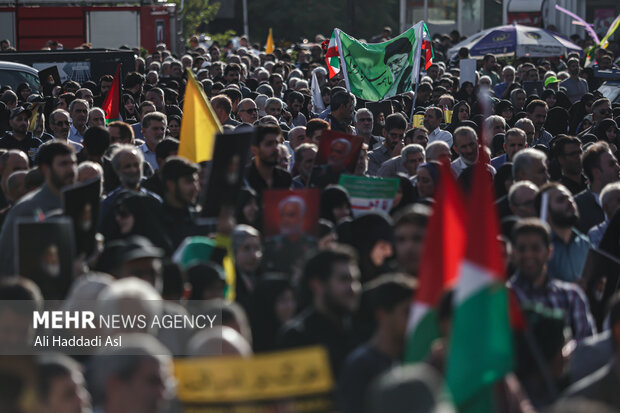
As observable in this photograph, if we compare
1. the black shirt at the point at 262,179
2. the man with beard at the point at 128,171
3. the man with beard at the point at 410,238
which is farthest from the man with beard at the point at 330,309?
the black shirt at the point at 262,179

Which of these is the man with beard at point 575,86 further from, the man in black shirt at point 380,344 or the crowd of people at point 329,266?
the man in black shirt at point 380,344

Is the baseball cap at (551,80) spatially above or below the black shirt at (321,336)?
above

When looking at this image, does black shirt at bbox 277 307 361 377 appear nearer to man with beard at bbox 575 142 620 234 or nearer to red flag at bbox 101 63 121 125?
man with beard at bbox 575 142 620 234

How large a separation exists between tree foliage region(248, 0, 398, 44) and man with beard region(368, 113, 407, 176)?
1677 inches

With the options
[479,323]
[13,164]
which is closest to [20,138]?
[13,164]

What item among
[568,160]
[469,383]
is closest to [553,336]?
[469,383]

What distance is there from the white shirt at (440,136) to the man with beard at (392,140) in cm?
144

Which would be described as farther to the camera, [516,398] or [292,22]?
[292,22]

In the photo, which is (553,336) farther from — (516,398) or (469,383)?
(469,383)

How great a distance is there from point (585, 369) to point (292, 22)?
50.4 meters

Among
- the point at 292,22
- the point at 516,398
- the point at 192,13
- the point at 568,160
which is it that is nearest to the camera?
the point at 516,398

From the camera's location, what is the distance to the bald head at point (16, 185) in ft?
26.9

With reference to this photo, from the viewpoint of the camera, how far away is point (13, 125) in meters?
11.9

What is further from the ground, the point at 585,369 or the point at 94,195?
the point at 94,195
